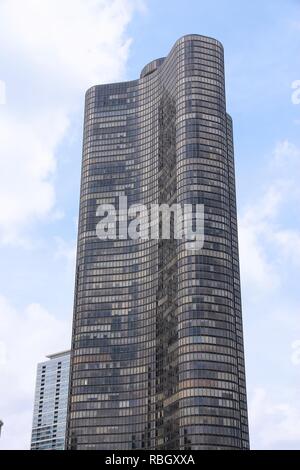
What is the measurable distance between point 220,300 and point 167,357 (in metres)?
26.4

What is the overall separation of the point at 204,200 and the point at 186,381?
187ft

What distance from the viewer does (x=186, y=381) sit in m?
176

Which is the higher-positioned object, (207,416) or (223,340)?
(223,340)

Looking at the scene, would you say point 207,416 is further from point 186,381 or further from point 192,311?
point 192,311

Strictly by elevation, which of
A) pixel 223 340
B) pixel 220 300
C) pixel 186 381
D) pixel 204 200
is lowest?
pixel 186 381
